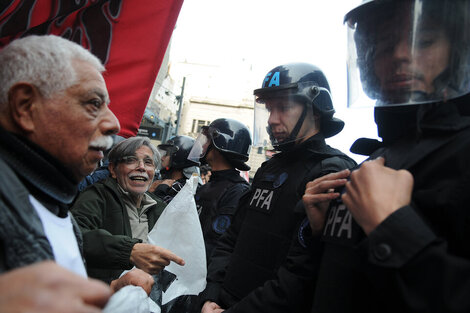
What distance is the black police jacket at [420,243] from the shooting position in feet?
2.93

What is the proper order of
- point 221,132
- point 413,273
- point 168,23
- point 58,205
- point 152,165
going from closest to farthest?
point 413,273 < point 58,205 < point 168,23 < point 152,165 < point 221,132

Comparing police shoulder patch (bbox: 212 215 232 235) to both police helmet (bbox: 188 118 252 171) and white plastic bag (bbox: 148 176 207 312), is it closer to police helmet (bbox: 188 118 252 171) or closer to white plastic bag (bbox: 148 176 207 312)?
white plastic bag (bbox: 148 176 207 312)

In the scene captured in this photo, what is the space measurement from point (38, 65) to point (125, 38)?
4.89ft

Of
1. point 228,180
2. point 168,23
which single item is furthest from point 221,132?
point 168,23

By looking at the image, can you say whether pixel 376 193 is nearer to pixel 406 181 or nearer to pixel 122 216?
pixel 406 181

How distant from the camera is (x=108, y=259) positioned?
2090 millimetres

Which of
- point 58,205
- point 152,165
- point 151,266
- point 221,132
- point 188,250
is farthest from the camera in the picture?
point 221,132

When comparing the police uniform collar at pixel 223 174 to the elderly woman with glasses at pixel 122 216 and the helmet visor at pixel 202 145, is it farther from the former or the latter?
the elderly woman with glasses at pixel 122 216

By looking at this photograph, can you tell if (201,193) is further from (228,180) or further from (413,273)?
(413,273)

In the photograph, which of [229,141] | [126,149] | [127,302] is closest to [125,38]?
[126,149]

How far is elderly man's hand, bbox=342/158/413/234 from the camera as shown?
1036 mm

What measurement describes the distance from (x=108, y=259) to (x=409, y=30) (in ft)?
6.68

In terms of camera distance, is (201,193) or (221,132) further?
(221,132)

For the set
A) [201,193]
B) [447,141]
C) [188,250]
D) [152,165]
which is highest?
[447,141]
